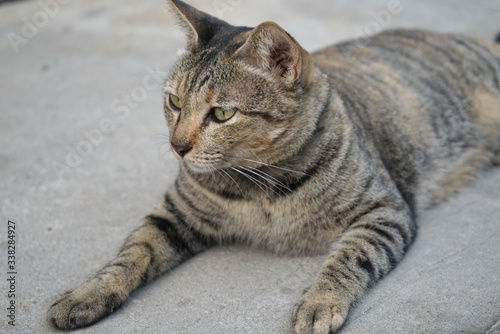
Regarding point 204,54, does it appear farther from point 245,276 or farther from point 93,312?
point 93,312

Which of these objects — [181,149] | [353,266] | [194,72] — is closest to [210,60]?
[194,72]

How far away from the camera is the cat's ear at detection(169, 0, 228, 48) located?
2500 millimetres

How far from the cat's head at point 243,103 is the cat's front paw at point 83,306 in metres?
0.67

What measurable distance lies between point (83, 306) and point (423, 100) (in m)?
2.31

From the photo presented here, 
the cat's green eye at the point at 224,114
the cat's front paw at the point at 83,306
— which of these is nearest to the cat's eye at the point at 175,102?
the cat's green eye at the point at 224,114

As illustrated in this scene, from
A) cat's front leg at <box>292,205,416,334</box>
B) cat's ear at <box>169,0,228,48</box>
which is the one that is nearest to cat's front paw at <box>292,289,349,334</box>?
cat's front leg at <box>292,205,416,334</box>

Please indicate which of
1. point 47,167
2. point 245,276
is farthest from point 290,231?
point 47,167

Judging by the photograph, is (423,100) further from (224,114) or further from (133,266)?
(133,266)

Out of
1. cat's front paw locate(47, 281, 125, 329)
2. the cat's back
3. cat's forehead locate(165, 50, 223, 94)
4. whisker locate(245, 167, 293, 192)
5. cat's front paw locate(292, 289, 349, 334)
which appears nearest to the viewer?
cat's front paw locate(292, 289, 349, 334)

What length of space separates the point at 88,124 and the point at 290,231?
2273 millimetres

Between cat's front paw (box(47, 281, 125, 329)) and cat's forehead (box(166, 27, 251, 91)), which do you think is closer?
cat's front paw (box(47, 281, 125, 329))

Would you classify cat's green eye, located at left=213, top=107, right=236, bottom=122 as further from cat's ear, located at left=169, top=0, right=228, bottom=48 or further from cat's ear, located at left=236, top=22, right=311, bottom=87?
cat's ear, located at left=169, top=0, right=228, bottom=48

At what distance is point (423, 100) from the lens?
3352 mm

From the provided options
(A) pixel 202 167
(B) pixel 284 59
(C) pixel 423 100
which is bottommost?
(A) pixel 202 167
